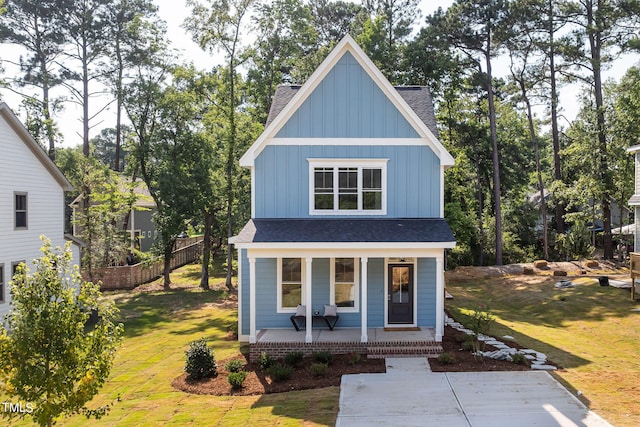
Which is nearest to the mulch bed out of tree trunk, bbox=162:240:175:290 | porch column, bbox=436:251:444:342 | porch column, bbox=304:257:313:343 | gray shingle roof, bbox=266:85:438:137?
porch column, bbox=436:251:444:342

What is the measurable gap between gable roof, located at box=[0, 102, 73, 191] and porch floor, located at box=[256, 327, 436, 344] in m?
13.0

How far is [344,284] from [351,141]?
15.7 feet

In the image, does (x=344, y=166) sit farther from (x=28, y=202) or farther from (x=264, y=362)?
(x=28, y=202)

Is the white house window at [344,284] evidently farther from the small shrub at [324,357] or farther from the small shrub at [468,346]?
the small shrub at [468,346]

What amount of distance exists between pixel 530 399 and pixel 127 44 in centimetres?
3454

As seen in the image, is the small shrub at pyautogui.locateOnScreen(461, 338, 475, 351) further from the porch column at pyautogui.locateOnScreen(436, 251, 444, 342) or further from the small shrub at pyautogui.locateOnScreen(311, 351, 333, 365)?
the small shrub at pyautogui.locateOnScreen(311, 351, 333, 365)

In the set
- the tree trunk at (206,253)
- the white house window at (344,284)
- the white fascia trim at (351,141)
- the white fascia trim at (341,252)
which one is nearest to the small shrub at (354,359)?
the white house window at (344,284)

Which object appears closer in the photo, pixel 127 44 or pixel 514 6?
pixel 514 6

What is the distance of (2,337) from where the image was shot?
7.26 meters

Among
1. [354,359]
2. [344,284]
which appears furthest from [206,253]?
[354,359]

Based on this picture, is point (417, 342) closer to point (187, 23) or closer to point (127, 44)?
point (187, 23)

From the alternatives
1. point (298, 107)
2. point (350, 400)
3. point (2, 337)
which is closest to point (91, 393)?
point (2, 337)

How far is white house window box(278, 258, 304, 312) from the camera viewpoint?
1572 cm

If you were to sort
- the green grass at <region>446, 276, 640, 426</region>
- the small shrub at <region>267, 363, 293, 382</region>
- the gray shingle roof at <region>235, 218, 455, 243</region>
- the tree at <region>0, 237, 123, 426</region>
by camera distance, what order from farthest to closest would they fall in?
the gray shingle roof at <region>235, 218, 455, 243</region>, the small shrub at <region>267, 363, 293, 382</region>, the green grass at <region>446, 276, 640, 426</region>, the tree at <region>0, 237, 123, 426</region>
